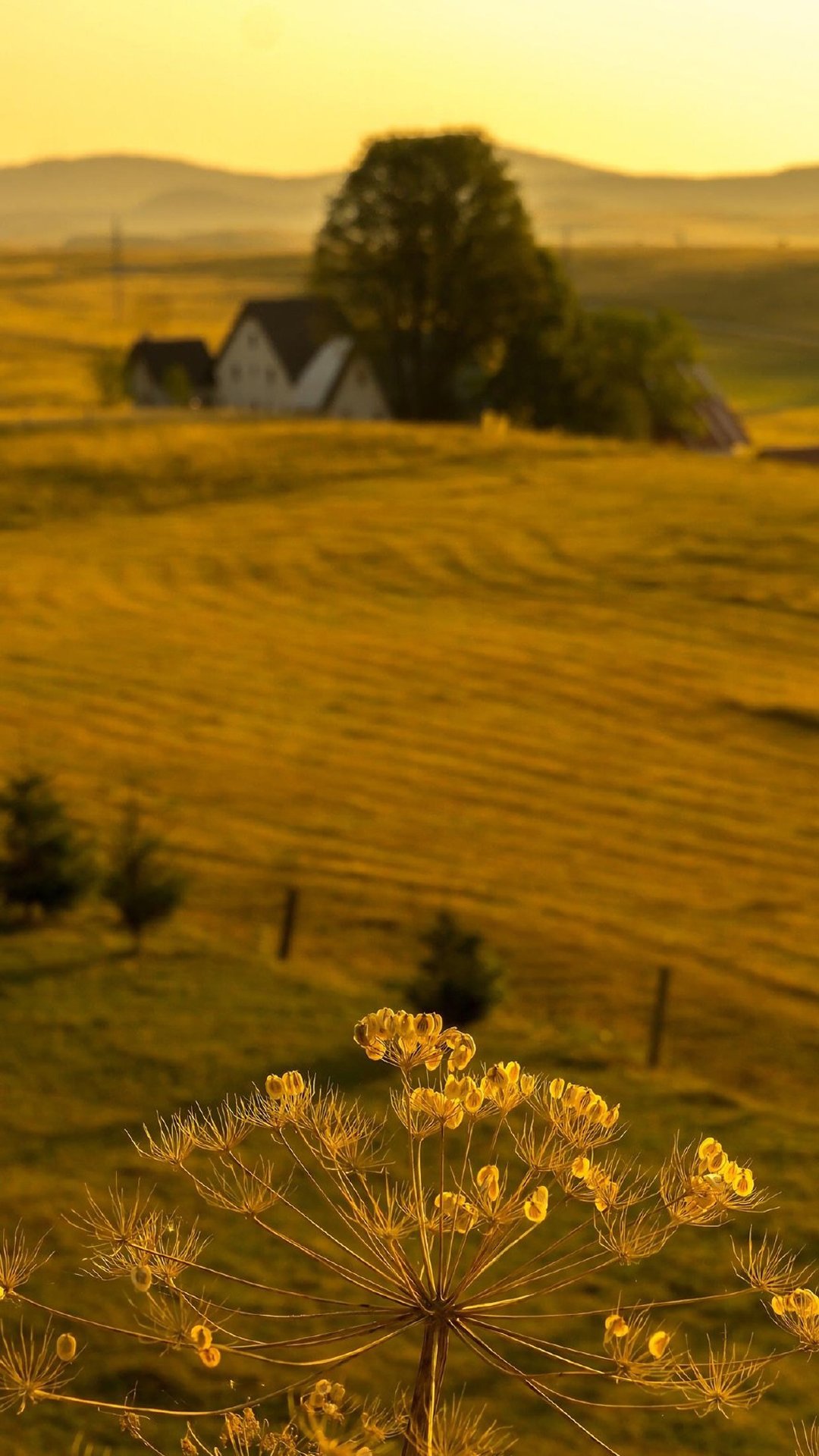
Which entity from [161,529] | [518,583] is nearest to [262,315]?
[161,529]

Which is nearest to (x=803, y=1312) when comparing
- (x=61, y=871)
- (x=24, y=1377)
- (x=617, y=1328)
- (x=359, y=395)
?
(x=617, y=1328)

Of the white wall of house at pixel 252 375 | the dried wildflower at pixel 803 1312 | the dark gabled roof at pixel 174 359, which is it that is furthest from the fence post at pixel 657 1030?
the dark gabled roof at pixel 174 359

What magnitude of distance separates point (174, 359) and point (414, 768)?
Answer: 71835mm

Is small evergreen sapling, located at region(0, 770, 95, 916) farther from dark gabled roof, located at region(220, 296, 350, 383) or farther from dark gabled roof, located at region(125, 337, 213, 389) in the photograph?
dark gabled roof, located at region(125, 337, 213, 389)

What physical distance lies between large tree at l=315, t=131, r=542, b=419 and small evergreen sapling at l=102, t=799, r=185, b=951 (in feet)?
187

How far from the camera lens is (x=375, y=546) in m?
51.2

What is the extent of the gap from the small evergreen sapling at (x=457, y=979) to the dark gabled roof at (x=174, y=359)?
8140 centimetres

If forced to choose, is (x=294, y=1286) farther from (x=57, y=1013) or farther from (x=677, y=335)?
(x=677, y=335)

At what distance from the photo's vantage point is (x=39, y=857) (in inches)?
826

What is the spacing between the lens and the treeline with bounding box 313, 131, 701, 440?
7450 centimetres

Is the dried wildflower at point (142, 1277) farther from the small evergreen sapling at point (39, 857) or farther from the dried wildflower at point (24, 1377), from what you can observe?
the small evergreen sapling at point (39, 857)

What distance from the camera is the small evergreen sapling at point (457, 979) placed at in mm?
18438

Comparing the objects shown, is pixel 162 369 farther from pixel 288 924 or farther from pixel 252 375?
pixel 288 924

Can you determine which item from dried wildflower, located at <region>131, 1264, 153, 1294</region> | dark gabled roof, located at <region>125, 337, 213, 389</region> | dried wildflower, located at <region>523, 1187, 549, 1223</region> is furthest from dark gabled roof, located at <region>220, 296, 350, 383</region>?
dried wildflower, located at <region>523, 1187, 549, 1223</region>
